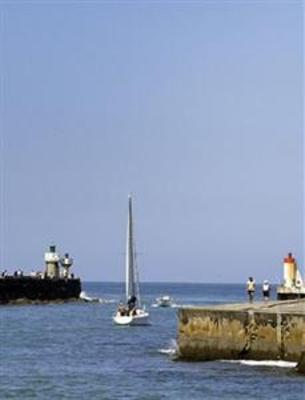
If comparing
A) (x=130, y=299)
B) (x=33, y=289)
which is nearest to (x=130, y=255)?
(x=130, y=299)

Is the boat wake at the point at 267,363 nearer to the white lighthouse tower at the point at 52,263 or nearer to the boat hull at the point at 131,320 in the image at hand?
the boat hull at the point at 131,320

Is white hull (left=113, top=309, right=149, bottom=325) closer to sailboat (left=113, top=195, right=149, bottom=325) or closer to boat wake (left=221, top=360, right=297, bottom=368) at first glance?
sailboat (left=113, top=195, right=149, bottom=325)

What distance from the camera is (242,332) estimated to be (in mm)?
36219

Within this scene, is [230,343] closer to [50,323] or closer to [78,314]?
[50,323]

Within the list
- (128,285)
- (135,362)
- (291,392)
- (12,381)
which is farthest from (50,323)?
(291,392)

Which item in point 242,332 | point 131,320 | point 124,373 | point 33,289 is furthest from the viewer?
point 33,289

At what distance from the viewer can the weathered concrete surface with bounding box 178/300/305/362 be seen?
34.8m

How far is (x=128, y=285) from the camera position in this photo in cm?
7150

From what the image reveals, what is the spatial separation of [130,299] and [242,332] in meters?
32.4

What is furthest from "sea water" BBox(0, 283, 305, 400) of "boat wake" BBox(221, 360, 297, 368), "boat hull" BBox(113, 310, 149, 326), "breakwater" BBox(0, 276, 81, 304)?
"breakwater" BBox(0, 276, 81, 304)

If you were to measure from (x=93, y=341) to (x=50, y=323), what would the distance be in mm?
17598

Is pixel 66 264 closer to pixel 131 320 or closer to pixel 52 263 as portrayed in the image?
pixel 52 263

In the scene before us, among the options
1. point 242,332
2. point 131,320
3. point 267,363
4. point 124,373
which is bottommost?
point 124,373

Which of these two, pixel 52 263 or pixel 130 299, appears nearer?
pixel 130 299
